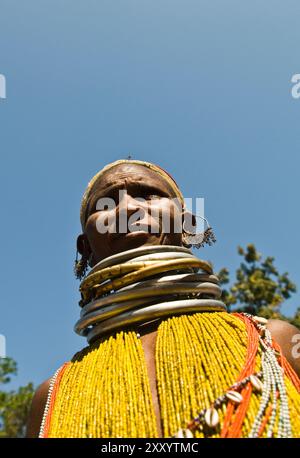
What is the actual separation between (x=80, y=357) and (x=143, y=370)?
0.53 m

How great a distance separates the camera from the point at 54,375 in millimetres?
2666

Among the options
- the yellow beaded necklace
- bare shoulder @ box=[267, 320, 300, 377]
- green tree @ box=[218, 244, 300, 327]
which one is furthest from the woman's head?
green tree @ box=[218, 244, 300, 327]

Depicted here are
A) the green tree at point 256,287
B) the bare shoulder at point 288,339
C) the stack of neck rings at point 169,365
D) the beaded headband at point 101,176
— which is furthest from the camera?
the green tree at point 256,287

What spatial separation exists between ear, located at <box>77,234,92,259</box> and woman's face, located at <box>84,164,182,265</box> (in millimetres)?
235

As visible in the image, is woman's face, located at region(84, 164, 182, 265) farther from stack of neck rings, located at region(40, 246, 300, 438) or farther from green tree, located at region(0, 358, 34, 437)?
green tree, located at region(0, 358, 34, 437)

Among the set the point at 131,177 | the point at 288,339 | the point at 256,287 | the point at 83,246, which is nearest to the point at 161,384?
the point at 288,339

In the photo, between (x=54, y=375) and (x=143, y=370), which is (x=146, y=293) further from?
(x=54, y=375)

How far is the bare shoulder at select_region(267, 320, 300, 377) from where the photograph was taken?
255cm

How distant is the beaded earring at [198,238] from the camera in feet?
12.3

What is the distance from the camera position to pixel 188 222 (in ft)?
11.9

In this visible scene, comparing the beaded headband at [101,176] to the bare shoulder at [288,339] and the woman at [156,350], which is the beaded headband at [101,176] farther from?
the bare shoulder at [288,339]

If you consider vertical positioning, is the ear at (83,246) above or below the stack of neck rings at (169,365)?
above

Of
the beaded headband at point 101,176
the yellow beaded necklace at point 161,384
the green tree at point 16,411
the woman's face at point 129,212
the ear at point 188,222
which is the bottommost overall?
the yellow beaded necklace at point 161,384

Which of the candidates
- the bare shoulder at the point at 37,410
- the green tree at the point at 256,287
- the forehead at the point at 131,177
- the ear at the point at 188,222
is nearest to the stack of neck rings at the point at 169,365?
the bare shoulder at the point at 37,410
